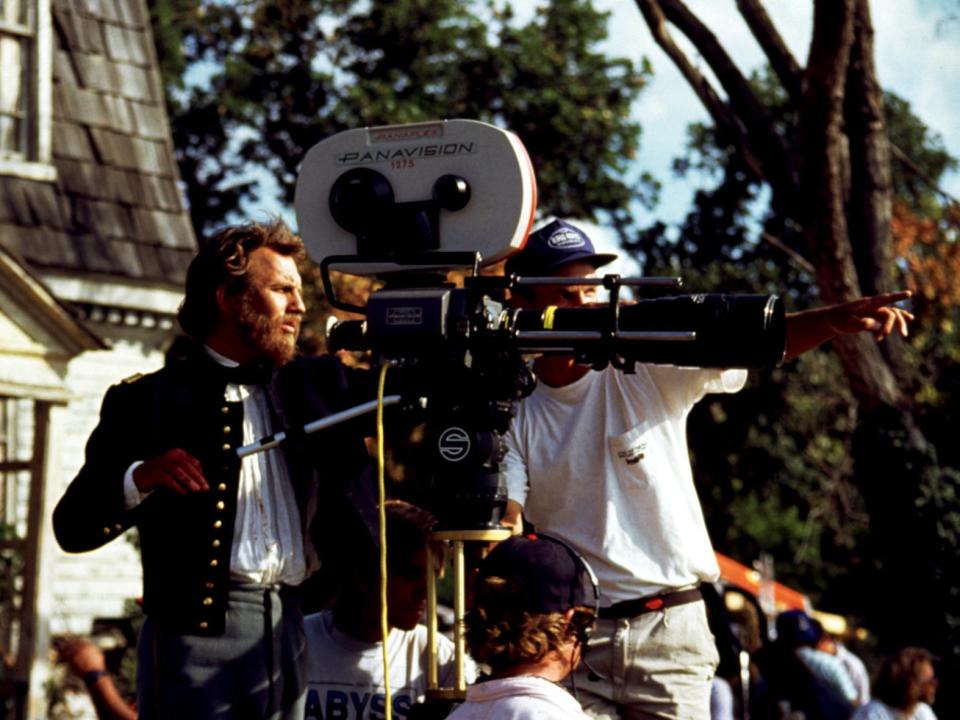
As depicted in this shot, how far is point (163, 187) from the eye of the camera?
1217 cm

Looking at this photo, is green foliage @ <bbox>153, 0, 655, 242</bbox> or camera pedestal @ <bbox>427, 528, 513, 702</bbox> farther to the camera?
green foliage @ <bbox>153, 0, 655, 242</bbox>

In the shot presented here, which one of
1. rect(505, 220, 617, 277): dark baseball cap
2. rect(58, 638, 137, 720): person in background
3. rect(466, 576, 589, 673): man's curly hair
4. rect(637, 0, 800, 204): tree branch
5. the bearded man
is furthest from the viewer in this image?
rect(637, 0, 800, 204): tree branch

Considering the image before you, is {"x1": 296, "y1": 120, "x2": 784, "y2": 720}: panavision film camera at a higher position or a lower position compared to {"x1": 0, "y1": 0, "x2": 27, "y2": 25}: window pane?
lower

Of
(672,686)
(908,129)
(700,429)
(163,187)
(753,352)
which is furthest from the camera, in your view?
(908,129)

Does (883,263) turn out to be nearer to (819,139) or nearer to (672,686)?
(819,139)

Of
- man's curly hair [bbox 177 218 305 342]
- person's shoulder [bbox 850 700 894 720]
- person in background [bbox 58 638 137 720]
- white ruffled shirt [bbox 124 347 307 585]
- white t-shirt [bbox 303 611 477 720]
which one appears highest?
man's curly hair [bbox 177 218 305 342]

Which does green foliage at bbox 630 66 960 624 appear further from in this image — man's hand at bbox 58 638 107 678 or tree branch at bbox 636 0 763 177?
man's hand at bbox 58 638 107 678

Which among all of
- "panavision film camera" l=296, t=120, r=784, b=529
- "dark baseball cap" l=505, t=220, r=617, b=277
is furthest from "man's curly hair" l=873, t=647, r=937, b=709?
"panavision film camera" l=296, t=120, r=784, b=529

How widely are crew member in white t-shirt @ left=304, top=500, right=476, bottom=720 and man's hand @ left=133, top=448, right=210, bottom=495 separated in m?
0.98

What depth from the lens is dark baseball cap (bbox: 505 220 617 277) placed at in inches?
173

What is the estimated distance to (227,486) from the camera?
3.89m

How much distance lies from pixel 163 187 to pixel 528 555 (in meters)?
9.12

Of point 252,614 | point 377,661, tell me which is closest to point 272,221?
point 252,614

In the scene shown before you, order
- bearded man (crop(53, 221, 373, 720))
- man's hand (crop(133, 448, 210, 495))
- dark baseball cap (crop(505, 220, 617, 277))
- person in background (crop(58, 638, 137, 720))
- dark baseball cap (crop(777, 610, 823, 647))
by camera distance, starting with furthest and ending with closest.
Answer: dark baseball cap (crop(777, 610, 823, 647)) < person in background (crop(58, 638, 137, 720)) < dark baseball cap (crop(505, 220, 617, 277)) < bearded man (crop(53, 221, 373, 720)) < man's hand (crop(133, 448, 210, 495))
